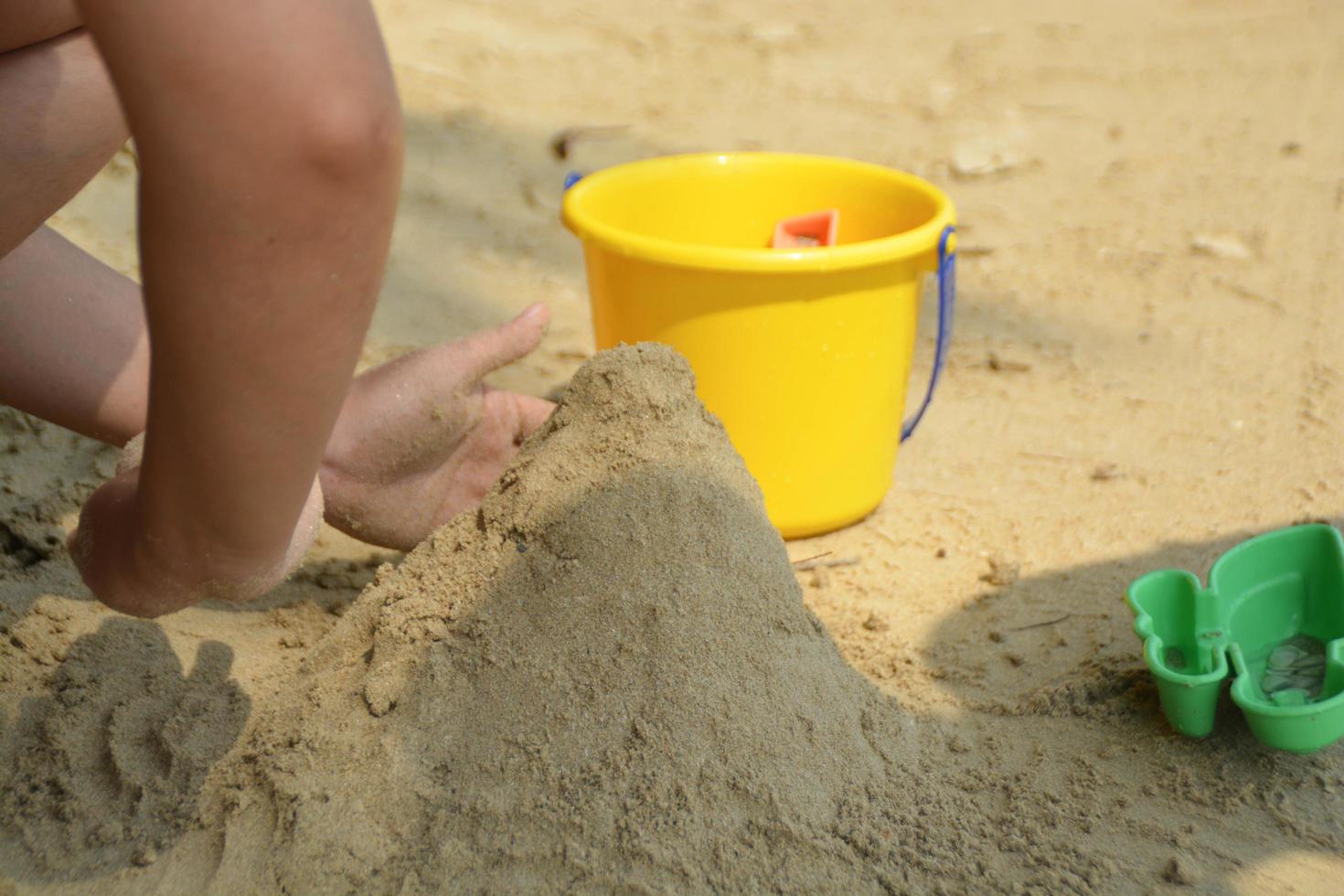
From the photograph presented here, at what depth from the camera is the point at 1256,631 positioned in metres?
1.68

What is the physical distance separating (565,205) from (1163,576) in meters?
1.13

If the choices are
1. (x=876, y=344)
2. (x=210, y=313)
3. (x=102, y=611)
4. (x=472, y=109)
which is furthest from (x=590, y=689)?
(x=472, y=109)

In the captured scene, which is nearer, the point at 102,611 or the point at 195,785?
the point at 195,785

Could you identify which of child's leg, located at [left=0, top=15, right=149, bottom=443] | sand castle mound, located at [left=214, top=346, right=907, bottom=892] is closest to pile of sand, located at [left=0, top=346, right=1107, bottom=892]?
sand castle mound, located at [left=214, top=346, right=907, bottom=892]

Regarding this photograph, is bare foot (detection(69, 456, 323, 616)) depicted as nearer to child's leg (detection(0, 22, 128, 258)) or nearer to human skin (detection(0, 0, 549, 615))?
human skin (detection(0, 0, 549, 615))

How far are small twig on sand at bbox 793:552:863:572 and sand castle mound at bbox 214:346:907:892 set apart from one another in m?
0.55

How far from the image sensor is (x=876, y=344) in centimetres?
204

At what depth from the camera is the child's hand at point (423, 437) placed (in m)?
1.74

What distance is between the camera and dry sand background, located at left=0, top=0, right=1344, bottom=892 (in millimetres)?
1483

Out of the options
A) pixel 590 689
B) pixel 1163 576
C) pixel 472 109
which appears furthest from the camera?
pixel 472 109

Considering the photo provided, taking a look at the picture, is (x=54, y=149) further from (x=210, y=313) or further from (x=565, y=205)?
(x=565, y=205)

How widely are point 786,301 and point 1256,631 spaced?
33.3 inches

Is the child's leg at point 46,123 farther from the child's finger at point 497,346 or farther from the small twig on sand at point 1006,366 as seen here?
the small twig on sand at point 1006,366

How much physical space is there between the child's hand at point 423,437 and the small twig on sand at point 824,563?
0.52m
